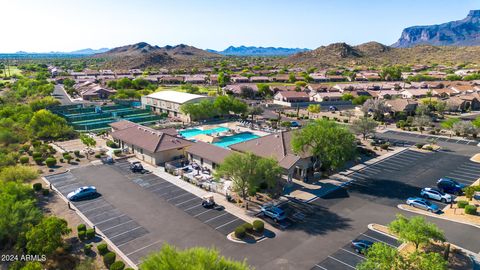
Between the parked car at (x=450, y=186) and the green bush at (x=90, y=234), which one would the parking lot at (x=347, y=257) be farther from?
the green bush at (x=90, y=234)

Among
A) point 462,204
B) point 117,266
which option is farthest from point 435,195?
point 117,266

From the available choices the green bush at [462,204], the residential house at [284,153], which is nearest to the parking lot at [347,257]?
the green bush at [462,204]

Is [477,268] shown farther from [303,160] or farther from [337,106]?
[337,106]

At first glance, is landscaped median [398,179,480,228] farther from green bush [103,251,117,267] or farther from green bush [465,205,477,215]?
green bush [103,251,117,267]

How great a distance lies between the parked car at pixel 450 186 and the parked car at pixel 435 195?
177 centimetres

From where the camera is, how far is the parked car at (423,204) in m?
36.8

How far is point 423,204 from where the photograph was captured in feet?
123

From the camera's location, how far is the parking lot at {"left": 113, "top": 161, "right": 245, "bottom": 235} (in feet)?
112

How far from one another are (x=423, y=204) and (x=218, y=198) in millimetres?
24806

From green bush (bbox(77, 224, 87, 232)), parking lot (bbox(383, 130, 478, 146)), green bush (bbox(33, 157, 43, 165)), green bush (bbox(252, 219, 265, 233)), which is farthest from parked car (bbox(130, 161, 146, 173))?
parking lot (bbox(383, 130, 478, 146))

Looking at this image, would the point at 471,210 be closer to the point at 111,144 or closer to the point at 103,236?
the point at 103,236

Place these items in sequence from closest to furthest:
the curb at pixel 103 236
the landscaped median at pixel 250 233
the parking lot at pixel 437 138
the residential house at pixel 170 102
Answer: the curb at pixel 103 236, the landscaped median at pixel 250 233, the parking lot at pixel 437 138, the residential house at pixel 170 102

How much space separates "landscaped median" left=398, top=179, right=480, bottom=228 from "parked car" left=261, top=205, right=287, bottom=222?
1523 cm

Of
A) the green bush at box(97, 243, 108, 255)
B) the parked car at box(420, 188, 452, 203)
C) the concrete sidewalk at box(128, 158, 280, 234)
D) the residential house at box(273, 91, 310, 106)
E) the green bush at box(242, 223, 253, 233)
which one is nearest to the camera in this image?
the green bush at box(97, 243, 108, 255)
